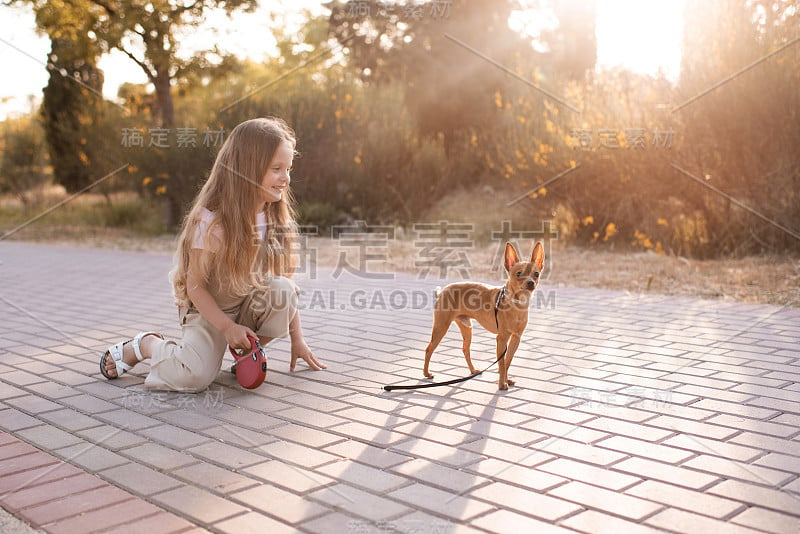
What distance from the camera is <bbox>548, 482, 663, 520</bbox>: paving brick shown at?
2525 mm

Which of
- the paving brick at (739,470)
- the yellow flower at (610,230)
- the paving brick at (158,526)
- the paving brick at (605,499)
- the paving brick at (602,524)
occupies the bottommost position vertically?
the paving brick at (158,526)

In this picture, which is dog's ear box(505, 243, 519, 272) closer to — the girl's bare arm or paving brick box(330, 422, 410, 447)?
paving brick box(330, 422, 410, 447)

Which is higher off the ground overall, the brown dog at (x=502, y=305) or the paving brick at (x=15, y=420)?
the brown dog at (x=502, y=305)

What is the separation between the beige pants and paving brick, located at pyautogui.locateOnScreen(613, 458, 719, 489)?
2167 mm

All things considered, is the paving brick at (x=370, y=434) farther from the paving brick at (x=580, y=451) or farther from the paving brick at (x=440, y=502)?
the paving brick at (x=580, y=451)

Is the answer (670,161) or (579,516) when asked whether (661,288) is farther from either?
(579,516)

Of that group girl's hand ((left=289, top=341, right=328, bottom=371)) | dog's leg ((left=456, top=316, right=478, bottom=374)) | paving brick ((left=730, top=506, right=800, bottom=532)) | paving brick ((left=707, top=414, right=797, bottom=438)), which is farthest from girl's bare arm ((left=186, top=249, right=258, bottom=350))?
paving brick ((left=730, top=506, right=800, bottom=532))

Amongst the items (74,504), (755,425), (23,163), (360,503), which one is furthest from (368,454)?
(23,163)

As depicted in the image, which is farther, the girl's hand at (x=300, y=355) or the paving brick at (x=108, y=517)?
the girl's hand at (x=300, y=355)

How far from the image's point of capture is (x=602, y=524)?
2.42m

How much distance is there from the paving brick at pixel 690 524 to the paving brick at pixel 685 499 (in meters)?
0.05

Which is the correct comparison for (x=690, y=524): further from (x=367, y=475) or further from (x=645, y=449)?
(x=367, y=475)

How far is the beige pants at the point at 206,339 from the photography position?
3988 mm

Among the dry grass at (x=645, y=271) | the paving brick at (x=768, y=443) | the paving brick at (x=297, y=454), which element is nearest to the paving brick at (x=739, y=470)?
the paving brick at (x=768, y=443)
